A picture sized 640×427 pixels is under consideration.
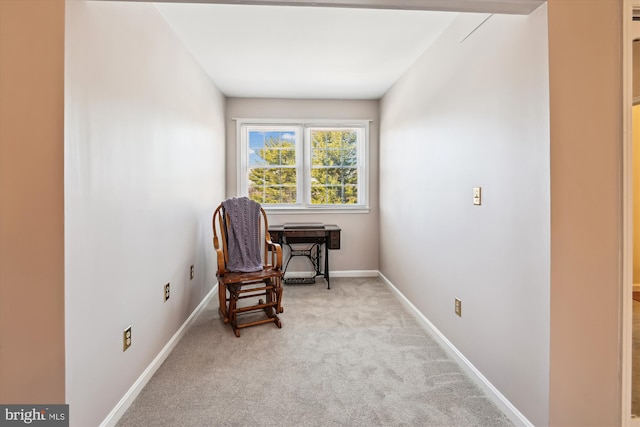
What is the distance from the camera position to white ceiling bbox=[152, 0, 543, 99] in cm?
202

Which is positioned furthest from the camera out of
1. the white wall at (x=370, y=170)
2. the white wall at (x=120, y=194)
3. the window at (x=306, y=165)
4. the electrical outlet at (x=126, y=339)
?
the window at (x=306, y=165)

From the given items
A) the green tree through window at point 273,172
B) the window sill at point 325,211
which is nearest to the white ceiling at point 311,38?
the green tree through window at point 273,172

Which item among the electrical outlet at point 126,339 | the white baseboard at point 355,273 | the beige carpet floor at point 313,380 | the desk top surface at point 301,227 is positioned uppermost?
the desk top surface at point 301,227

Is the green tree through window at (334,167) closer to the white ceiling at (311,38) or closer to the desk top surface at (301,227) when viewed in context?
the desk top surface at (301,227)

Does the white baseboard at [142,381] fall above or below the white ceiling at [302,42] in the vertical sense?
below

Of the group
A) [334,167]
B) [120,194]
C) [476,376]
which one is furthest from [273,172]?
[476,376]

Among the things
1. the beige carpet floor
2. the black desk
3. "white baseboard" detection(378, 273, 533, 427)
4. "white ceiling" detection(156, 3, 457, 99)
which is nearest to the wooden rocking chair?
the beige carpet floor

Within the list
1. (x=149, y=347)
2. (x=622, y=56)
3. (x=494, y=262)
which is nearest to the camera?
(x=622, y=56)

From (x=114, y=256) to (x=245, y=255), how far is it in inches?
55.2

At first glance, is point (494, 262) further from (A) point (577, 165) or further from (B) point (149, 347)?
(B) point (149, 347)

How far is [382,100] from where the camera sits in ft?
13.1

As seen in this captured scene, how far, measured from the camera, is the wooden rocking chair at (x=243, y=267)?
2672 millimetres

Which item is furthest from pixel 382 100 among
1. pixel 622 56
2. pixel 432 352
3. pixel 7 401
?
pixel 7 401

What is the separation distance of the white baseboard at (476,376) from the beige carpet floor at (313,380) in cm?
4
